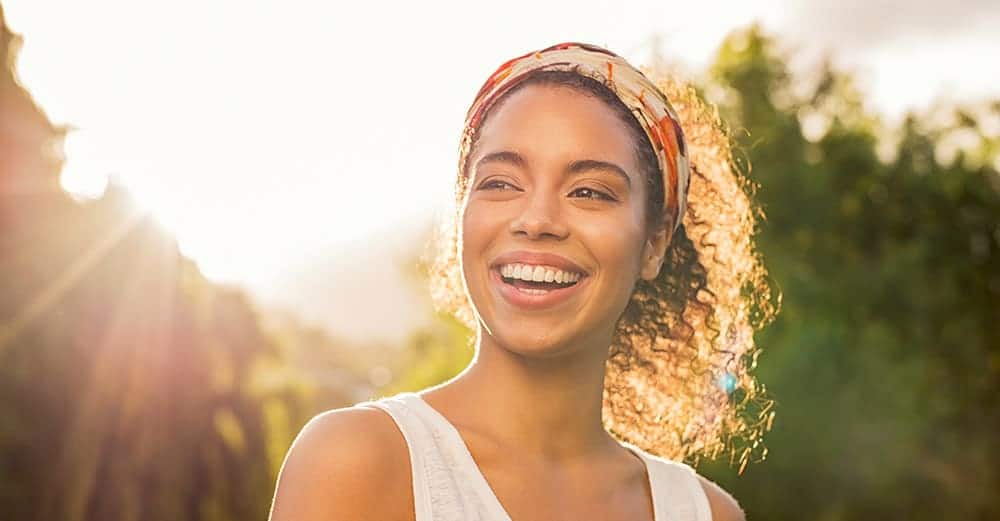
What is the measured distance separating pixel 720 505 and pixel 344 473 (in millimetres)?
1114

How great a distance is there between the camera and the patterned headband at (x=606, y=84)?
304 cm

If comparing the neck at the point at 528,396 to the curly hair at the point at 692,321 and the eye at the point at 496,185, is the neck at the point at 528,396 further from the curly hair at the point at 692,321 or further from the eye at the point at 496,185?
the curly hair at the point at 692,321

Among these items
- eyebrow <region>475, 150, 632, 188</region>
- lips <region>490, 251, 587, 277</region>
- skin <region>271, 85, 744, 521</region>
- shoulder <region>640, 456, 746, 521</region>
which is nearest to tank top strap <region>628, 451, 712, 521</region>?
shoulder <region>640, 456, 746, 521</region>

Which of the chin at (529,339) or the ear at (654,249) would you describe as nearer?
the chin at (529,339)

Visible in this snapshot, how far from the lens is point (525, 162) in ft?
9.53

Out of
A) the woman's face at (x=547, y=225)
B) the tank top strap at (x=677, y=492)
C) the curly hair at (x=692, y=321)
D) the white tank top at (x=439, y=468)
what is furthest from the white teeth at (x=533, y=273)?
the curly hair at (x=692, y=321)

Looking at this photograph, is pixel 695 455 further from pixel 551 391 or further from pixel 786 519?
pixel 786 519

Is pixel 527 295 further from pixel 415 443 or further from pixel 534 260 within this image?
pixel 415 443

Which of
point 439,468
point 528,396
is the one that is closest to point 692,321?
point 528,396

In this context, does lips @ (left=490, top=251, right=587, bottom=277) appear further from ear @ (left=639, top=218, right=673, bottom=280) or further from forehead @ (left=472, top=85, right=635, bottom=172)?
ear @ (left=639, top=218, right=673, bottom=280)

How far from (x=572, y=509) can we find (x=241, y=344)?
56.4 feet

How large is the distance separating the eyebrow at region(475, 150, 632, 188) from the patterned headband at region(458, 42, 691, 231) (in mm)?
155

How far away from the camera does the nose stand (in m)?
2.85

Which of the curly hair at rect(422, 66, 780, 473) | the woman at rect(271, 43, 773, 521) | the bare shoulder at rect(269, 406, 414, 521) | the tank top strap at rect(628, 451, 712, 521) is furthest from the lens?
the curly hair at rect(422, 66, 780, 473)
